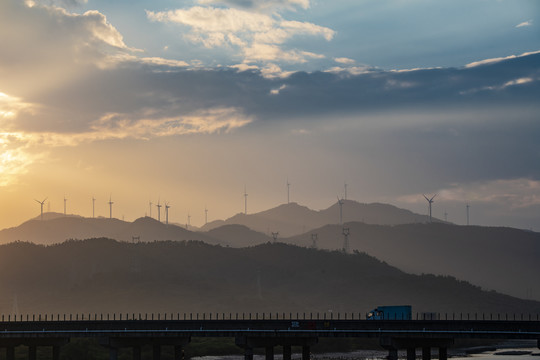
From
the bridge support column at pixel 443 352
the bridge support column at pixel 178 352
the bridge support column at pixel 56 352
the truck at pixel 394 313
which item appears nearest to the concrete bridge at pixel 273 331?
the bridge support column at pixel 443 352

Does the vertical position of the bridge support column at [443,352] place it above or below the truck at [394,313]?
below

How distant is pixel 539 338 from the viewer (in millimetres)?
128125

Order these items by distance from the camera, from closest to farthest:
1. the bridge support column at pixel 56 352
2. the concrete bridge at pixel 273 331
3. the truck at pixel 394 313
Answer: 1. the concrete bridge at pixel 273 331
2. the truck at pixel 394 313
3. the bridge support column at pixel 56 352

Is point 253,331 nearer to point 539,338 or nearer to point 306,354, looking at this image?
A: point 306,354

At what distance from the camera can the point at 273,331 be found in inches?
5507

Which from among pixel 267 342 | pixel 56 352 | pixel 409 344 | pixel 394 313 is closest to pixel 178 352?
pixel 267 342

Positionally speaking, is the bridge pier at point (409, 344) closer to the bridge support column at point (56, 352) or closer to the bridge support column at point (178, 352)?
the bridge support column at point (178, 352)

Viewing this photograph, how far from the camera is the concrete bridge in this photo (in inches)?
5167

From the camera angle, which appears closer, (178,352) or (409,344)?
(409,344)

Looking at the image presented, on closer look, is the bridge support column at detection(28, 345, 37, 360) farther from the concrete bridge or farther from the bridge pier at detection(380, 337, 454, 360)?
the bridge pier at detection(380, 337, 454, 360)

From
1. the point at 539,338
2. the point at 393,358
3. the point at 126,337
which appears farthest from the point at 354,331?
the point at 126,337

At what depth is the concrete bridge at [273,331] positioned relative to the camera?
13125 cm

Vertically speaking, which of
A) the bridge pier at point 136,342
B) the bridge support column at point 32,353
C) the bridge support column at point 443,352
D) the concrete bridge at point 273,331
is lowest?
the bridge support column at point 32,353

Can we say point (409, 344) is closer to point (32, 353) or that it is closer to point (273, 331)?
point (273, 331)
